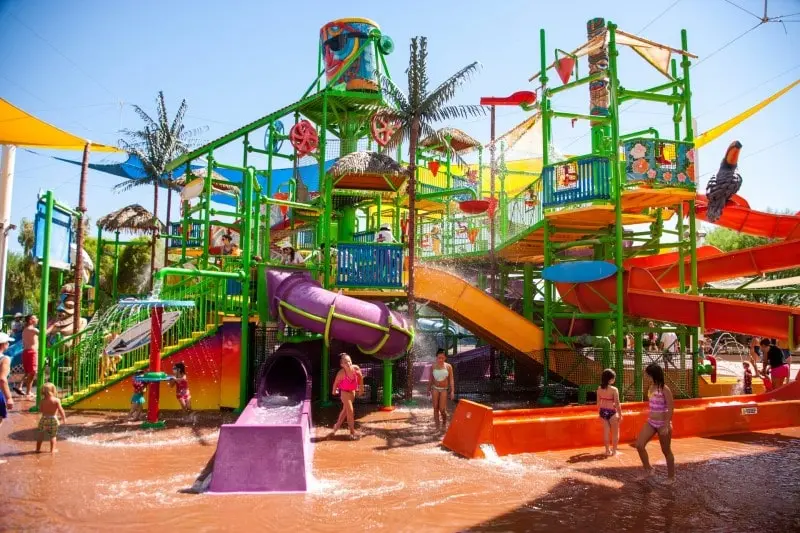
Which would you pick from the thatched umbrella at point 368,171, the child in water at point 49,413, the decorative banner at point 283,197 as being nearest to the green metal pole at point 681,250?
the thatched umbrella at point 368,171

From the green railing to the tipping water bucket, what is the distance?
8.37 meters

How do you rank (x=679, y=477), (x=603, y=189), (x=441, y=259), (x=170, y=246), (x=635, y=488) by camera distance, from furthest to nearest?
(x=170, y=246) < (x=441, y=259) < (x=603, y=189) < (x=679, y=477) < (x=635, y=488)

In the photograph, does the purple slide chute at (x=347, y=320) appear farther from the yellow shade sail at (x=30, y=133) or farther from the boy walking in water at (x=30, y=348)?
the yellow shade sail at (x=30, y=133)

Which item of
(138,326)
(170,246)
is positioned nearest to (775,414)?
(138,326)

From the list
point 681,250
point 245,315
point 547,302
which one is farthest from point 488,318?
point 245,315

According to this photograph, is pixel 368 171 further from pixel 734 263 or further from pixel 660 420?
pixel 734 263

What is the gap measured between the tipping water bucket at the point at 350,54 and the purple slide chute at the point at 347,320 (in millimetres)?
8861

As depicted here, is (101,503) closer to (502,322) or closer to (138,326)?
(138,326)

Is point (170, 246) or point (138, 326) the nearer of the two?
point (138, 326)

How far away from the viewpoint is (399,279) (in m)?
14.8

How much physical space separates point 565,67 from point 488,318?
783cm

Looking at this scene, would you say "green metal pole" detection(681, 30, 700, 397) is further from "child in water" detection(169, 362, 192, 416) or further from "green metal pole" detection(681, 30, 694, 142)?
"child in water" detection(169, 362, 192, 416)

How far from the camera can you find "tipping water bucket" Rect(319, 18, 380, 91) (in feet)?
64.4

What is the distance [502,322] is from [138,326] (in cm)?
930
